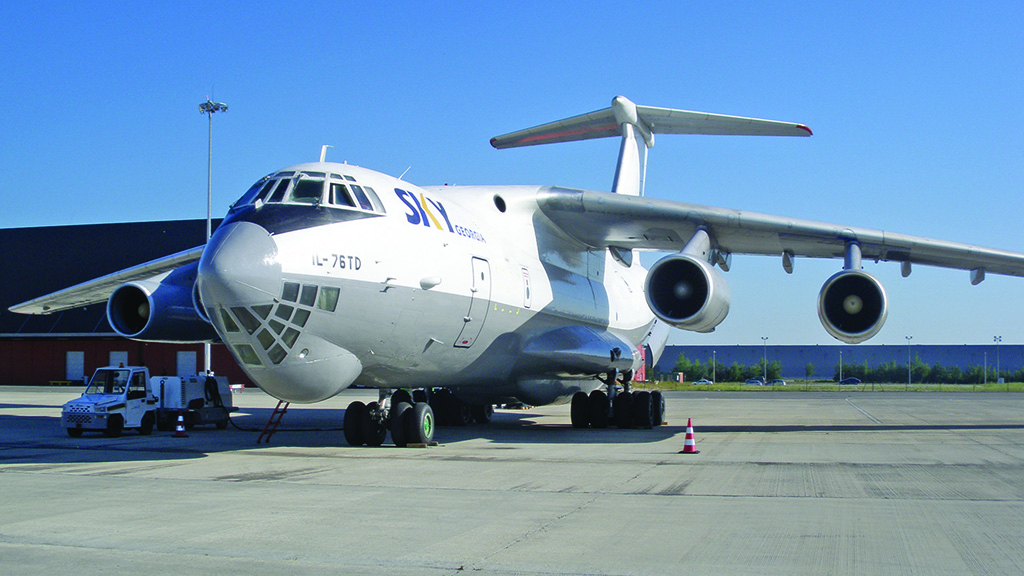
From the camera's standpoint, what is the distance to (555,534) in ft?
18.8

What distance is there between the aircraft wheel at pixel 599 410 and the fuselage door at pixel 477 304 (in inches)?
188

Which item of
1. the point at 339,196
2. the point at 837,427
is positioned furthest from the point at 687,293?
the point at 837,427

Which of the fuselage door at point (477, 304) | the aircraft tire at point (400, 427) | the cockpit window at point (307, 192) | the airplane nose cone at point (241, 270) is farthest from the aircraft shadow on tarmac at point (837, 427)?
the airplane nose cone at point (241, 270)

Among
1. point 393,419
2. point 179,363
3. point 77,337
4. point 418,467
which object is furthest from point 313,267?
point 77,337

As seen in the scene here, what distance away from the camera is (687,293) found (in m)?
12.9

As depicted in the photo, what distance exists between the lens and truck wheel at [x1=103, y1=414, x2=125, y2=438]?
14547 mm

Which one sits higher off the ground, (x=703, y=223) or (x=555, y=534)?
(x=703, y=223)

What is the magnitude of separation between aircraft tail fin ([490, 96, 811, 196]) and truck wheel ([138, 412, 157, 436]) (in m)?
8.84

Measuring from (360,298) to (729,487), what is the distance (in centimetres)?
443

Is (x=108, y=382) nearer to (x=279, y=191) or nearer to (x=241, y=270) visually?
(x=279, y=191)

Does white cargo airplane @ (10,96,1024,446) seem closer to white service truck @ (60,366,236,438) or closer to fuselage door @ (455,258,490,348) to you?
fuselage door @ (455,258,490,348)

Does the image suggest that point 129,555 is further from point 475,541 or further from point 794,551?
point 794,551

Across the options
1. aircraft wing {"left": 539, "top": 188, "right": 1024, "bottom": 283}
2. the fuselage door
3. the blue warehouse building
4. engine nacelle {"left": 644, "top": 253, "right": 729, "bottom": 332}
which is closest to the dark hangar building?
aircraft wing {"left": 539, "top": 188, "right": 1024, "bottom": 283}

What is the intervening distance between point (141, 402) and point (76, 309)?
30.3m
